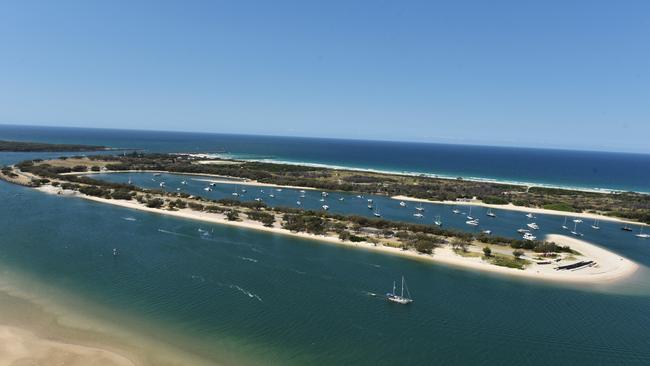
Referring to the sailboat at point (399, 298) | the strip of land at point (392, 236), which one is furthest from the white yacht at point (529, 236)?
the sailboat at point (399, 298)

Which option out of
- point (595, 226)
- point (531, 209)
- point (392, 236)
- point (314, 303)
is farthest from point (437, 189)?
point (314, 303)

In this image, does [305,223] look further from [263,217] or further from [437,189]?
[437,189]

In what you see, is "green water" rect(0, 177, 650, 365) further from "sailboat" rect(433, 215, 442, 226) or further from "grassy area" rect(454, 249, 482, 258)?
"sailboat" rect(433, 215, 442, 226)

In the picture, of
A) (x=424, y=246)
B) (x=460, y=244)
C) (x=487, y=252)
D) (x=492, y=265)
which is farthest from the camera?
(x=460, y=244)

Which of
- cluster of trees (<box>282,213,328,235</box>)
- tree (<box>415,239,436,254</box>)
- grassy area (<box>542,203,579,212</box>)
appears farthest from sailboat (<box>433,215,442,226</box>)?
grassy area (<box>542,203,579,212</box>)

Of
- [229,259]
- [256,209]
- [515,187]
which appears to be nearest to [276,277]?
[229,259]

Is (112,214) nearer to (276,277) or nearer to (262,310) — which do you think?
(276,277)
